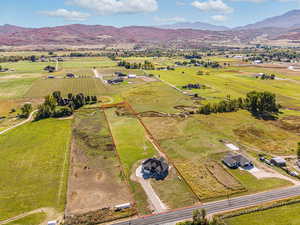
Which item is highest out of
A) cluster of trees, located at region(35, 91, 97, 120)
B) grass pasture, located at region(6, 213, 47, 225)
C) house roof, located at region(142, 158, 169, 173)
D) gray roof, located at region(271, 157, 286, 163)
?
cluster of trees, located at region(35, 91, 97, 120)

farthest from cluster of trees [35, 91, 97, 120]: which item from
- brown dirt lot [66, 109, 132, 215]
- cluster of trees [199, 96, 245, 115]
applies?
cluster of trees [199, 96, 245, 115]

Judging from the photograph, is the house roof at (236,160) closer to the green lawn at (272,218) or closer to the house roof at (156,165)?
the green lawn at (272,218)

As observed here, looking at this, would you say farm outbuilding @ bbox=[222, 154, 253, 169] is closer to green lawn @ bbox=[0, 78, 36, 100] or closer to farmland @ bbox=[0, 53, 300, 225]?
farmland @ bbox=[0, 53, 300, 225]

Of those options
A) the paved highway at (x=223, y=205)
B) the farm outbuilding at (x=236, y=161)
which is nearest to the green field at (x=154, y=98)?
the farm outbuilding at (x=236, y=161)

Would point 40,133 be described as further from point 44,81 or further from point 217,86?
point 217,86

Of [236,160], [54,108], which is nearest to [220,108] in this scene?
[236,160]

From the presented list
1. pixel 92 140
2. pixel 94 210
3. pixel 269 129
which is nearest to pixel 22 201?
pixel 94 210
